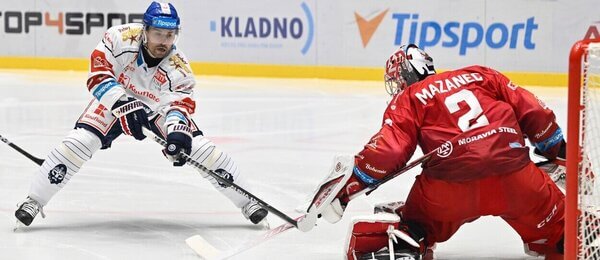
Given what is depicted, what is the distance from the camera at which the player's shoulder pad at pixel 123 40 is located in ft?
15.5

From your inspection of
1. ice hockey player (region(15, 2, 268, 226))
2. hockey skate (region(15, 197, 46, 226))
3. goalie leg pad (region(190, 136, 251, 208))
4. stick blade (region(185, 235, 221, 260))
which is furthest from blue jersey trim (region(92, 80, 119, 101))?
stick blade (region(185, 235, 221, 260))

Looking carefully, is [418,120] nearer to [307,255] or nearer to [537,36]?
[307,255]

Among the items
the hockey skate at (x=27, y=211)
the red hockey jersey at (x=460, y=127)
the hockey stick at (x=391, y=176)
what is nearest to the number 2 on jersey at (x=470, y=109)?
the red hockey jersey at (x=460, y=127)

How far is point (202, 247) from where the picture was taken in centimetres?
435

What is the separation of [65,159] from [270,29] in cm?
612

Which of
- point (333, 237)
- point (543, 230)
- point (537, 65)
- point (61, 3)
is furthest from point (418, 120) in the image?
point (61, 3)

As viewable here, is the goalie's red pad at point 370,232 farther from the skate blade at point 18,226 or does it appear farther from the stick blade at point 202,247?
the skate blade at point 18,226

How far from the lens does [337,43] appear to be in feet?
34.6

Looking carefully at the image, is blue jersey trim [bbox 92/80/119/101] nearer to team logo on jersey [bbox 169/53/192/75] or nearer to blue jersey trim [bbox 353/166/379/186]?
team logo on jersey [bbox 169/53/192/75]

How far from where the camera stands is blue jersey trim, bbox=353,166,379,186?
3.68 meters

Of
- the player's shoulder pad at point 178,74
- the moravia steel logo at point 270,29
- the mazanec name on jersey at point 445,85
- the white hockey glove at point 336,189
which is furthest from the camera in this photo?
the moravia steel logo at point 270,29

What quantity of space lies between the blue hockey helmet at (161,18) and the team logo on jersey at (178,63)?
211 millimetres

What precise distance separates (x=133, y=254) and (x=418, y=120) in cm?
121

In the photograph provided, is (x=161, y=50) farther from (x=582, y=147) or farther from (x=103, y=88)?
(x=582, y=147)
